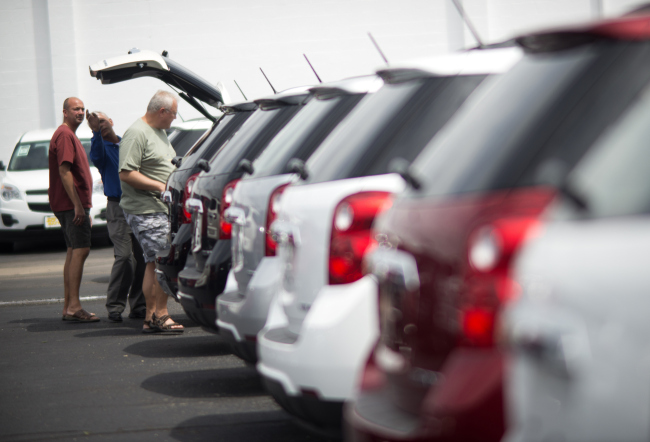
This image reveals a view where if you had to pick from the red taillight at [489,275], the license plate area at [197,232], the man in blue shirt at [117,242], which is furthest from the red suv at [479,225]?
the man in blue shirt at [117,242]

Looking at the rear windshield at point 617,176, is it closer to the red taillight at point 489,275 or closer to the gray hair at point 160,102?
the red taillight at point 489,275

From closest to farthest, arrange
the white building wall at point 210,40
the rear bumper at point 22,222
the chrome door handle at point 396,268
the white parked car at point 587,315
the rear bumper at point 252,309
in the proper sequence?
the white parked car at point 587,315 → the chrome door handle at point 396,268 → the rear bumper at point 252,309 → the rear bumper at point 22,222 → the white building wall at point 210,40

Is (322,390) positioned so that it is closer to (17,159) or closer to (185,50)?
(17,159)

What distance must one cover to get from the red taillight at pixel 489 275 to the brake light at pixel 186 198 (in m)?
4.76

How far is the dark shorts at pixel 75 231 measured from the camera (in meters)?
8.68

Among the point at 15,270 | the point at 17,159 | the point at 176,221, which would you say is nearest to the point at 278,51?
the point at 17,159

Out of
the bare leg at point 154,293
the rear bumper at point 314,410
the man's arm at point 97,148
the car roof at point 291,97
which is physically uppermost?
the car roof at point 291,97

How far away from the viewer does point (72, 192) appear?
858 centimetres

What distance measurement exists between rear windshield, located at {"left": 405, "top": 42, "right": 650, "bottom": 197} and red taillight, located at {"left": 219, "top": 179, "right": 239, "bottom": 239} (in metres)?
3.00

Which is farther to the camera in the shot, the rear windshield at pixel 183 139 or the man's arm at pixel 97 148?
the rear windshield at pixel 183 139

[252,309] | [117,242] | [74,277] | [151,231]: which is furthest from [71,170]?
[252,309]

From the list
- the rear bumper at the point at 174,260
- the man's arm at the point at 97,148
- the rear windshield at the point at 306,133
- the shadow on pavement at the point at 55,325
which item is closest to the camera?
the rear windshield at the point at 306,133

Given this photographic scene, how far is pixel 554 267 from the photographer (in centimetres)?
204

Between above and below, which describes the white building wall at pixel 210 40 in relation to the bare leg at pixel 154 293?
above
